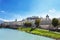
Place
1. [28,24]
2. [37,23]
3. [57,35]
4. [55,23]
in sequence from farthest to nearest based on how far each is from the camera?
[28,24]
[37,23]
[55,23]
[57,35]

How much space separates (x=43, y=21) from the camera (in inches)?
1731

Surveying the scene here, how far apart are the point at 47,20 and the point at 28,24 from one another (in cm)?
647

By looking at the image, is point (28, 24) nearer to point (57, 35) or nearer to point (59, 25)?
point (59, 25)

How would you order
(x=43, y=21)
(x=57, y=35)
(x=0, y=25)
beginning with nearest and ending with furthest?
(x=57, y=35)
(x=43, y=21)
(x=0, y=25)

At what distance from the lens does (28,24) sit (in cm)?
4041

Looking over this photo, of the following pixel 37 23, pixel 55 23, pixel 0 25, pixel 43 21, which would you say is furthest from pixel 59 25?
pixel 0 25

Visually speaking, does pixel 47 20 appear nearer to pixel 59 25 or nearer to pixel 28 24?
pixel 28 24

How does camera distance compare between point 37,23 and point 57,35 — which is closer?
point 57,35

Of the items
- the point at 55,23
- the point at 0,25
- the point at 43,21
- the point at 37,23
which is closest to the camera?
the point at 55,23

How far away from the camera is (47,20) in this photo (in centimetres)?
4475

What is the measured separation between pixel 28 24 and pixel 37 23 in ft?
18.0

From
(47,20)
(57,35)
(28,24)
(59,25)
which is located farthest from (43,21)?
(57,35)

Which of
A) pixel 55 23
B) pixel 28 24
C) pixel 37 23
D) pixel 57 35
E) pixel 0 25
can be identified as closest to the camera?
pixel 57 35

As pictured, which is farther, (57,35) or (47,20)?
(47,20)
